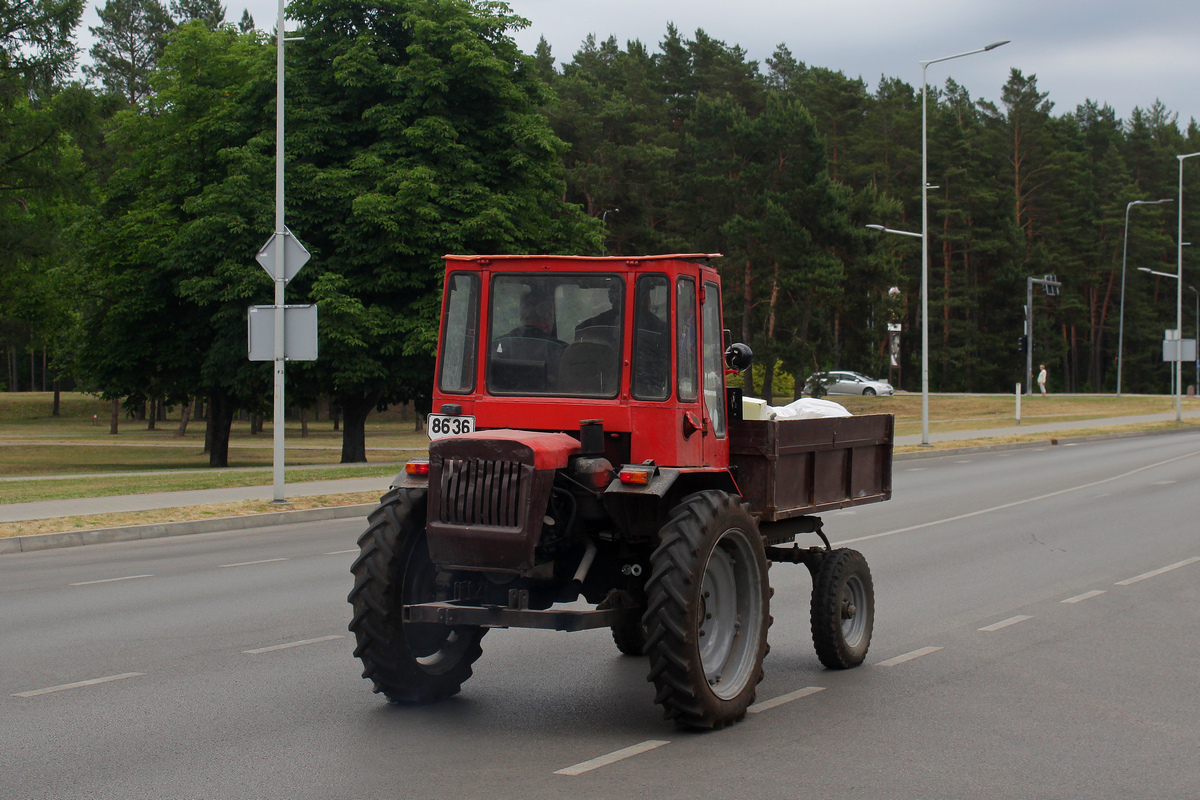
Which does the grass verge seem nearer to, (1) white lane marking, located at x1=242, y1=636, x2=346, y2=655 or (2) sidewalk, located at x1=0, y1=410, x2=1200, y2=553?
(2) sidewalk, located at x1=0, y1=410, x2=1200, y2=553

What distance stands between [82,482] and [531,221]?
13.8m

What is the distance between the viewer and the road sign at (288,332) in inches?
722

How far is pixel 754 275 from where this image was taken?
61.1 metres

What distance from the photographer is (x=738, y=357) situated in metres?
7.02

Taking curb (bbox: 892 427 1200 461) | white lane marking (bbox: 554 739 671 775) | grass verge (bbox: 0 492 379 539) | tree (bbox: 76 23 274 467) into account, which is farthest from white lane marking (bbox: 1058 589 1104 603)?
tree (bbox: 76 23 274 467)

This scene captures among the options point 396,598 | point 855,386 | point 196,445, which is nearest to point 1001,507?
point 396,598

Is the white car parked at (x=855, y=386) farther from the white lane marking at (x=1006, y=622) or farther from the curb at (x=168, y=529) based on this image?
the white lane marking at (x=1006, y=622)

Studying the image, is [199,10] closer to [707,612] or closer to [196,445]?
[196,445]

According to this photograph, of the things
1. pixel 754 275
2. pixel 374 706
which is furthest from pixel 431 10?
pixel 754 275

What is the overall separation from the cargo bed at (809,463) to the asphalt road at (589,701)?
112cm

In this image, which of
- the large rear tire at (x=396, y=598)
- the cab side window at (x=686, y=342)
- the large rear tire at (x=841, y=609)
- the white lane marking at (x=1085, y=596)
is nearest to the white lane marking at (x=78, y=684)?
the large rear tire at (x=396, y=598)

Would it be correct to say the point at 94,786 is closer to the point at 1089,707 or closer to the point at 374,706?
the point at 374,706

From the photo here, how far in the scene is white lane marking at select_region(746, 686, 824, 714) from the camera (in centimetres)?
682

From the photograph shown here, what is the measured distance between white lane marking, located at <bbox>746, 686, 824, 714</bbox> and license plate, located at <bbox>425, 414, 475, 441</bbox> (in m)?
2.24
